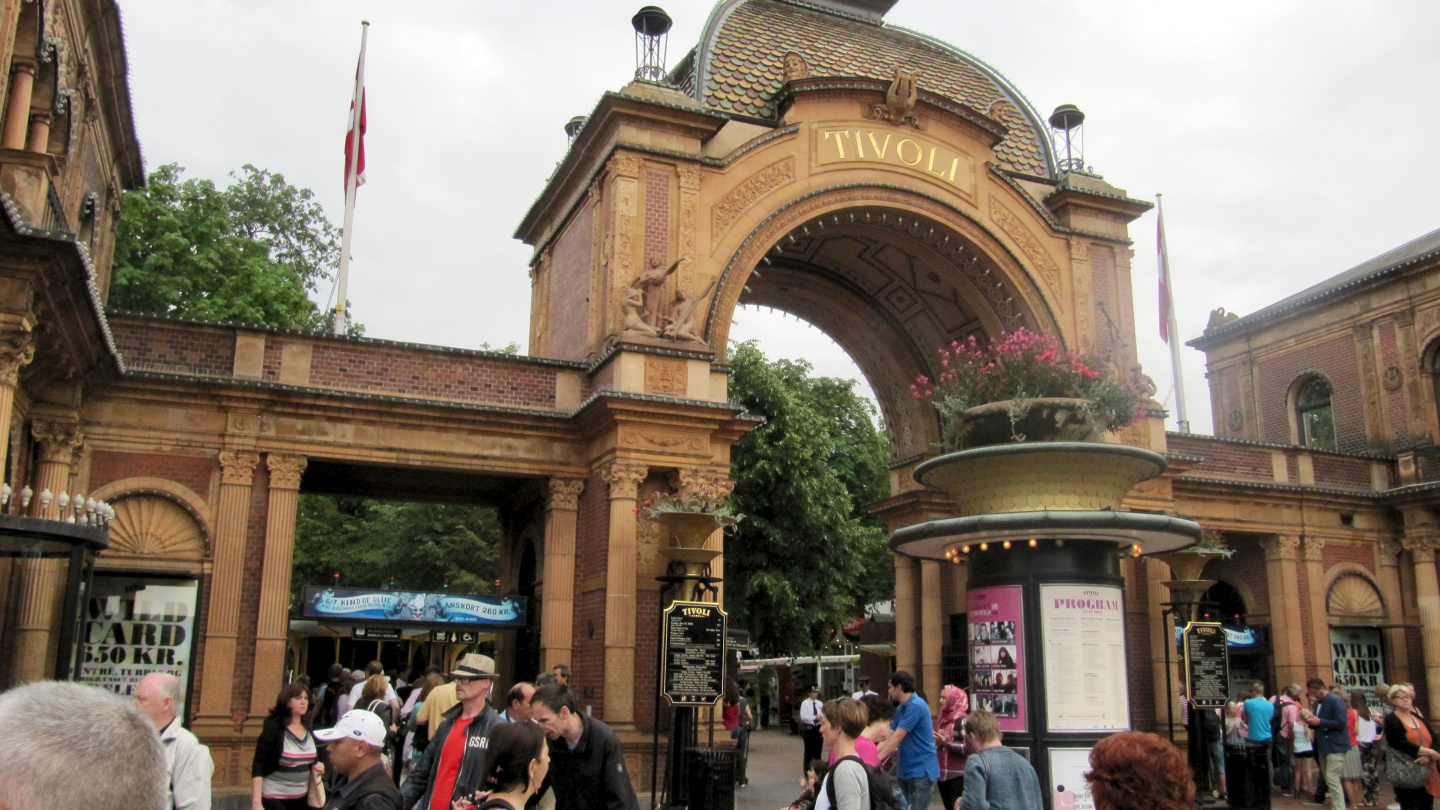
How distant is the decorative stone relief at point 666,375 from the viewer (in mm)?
16234

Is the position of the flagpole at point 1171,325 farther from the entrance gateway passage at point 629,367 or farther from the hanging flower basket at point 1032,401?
the hanging flower basket at point 1032,401

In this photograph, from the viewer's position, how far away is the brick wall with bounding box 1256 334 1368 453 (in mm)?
25375

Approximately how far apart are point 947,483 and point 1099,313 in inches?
440

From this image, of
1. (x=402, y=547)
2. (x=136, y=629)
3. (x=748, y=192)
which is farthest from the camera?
(x=402, y=547)

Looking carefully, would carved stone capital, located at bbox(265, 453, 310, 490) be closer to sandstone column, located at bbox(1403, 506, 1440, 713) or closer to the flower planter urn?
the flower planter urn

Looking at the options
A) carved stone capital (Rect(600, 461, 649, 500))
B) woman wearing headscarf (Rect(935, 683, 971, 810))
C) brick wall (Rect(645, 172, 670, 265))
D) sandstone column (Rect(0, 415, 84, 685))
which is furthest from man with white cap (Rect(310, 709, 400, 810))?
brick wall (Rect(645, 172, 670, 265))

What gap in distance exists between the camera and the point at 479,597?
17.0 metres

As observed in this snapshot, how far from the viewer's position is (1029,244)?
20.5 metres

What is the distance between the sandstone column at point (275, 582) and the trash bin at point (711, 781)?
5886 millimetres

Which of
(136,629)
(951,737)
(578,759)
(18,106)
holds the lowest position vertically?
(951,737)

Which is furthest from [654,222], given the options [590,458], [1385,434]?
[1385,434]

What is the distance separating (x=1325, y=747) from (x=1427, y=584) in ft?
37.8

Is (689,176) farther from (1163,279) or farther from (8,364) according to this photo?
(1163,279)

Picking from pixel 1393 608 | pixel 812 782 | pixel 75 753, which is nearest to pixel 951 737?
pixel 812 782
